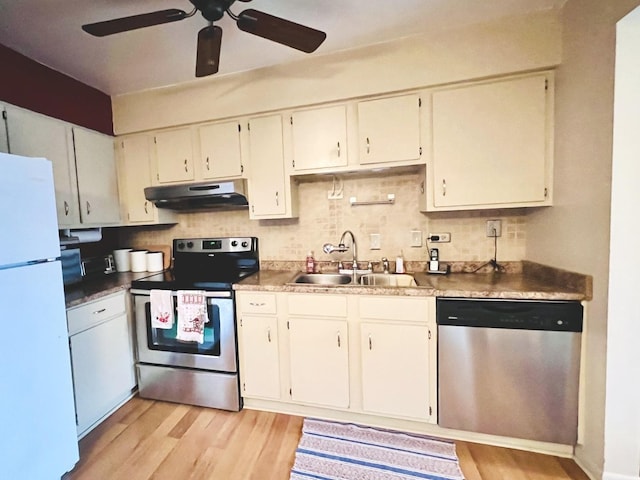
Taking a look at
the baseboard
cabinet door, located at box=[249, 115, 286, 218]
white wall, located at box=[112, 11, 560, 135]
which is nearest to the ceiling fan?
white wall, located at box=[112, 11, 560, 135]

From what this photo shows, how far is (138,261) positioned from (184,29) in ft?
6.14

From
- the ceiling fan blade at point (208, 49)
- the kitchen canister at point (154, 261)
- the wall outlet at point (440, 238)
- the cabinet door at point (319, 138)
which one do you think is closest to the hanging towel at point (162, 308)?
the kitchen canister at point (154, 261)

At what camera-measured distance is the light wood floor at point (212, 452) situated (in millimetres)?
1513

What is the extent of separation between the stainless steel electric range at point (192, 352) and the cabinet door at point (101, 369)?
0.09 m

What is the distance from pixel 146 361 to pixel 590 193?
2.99 metres

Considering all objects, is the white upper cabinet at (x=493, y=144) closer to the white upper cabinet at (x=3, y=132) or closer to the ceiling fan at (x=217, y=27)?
the ceiling fan at (x=217, y=27)

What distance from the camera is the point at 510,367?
1570mm

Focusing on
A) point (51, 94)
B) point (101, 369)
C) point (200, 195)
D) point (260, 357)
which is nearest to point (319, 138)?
point (200, 195)

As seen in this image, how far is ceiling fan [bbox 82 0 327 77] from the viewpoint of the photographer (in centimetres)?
121

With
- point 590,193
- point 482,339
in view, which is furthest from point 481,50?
point 482,339

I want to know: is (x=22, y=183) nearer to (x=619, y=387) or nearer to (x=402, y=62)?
(x=402, y=62)

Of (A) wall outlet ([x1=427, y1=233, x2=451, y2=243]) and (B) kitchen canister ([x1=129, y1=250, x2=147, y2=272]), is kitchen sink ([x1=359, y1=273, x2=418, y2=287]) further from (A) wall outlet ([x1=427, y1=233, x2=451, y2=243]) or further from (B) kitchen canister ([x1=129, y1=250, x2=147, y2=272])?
(B) kitchen canister ([x1=129, y1=250, x2=147, y2=272])

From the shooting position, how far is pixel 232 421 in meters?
1.93

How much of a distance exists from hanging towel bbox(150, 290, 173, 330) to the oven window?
0.04 meters
